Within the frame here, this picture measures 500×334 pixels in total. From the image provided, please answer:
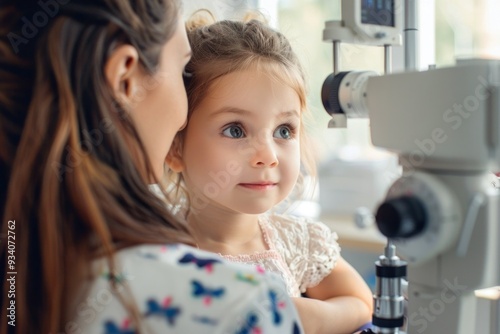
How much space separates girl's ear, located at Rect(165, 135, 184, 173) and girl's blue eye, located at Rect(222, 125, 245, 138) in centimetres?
12

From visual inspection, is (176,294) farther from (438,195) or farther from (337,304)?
(337,304)

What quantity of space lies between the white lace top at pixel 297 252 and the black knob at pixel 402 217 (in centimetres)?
58

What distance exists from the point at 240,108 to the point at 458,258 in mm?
571

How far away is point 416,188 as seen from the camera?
78 cm

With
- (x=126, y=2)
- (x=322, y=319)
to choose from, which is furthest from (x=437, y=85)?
(x=322, y=319)

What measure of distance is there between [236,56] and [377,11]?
376mm

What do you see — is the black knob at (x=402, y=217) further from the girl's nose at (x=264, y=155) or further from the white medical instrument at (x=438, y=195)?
the girl's nose at (x=264, y=155)

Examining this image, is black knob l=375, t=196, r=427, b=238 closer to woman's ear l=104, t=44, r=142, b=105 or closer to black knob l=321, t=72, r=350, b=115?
black knob l=321, t=72, r=350, b=115

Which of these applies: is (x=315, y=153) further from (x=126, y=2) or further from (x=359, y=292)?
(x=126, y=2)

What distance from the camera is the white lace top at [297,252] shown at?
134 cm

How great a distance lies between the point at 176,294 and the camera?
691 mm

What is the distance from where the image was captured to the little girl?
1225mm

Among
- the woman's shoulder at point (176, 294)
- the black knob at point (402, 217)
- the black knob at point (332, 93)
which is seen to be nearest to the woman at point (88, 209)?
the woman's shoulder at point (176, 294)

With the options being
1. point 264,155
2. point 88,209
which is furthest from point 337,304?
point 88,209
